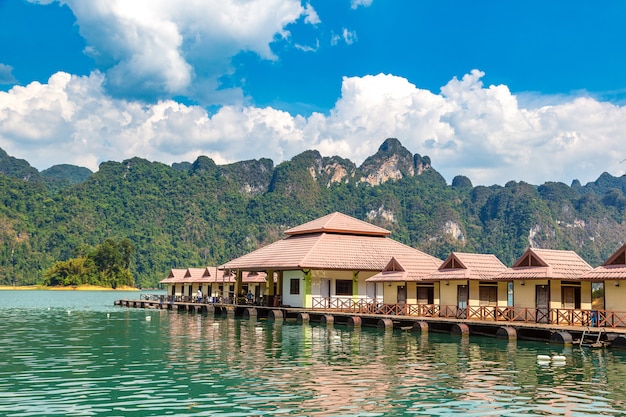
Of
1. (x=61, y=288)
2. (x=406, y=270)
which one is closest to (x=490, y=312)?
(x=406, y=270)

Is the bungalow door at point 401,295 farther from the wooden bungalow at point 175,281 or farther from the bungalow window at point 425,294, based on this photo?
the wooden bungalow at point 175,281

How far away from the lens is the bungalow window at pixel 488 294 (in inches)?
1409

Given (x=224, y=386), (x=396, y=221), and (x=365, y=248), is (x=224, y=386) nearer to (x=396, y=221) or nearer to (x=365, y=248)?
(x=365, y=248)

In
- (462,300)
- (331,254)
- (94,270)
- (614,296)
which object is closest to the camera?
(614,296)

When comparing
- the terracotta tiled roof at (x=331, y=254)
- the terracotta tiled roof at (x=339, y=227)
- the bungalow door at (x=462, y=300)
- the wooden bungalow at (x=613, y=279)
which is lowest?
the bungalow door at (x=462, y=300)

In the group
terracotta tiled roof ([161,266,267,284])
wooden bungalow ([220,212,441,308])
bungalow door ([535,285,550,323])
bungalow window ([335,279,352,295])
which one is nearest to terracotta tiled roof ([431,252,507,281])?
bungalow door ([535,285,550,323])

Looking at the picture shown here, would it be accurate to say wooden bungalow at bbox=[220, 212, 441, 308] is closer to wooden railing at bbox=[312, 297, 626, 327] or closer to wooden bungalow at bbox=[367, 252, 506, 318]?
wooden railing at bbox=[312, 297, 626, 327]

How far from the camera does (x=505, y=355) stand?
23.8 metres

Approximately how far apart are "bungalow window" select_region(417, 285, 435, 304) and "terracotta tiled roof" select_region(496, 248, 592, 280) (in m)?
6.23

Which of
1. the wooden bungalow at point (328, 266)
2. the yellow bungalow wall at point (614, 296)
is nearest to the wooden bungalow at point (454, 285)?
the wooden bungalow at point (328, 266)

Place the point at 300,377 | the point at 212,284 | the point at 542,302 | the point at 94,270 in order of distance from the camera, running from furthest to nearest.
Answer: the point at 94,270 → the point at 212,284 → the point at 542,302 → the point at 300,377

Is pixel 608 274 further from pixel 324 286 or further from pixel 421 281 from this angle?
pixel 324 286

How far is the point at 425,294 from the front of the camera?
39.8 metres

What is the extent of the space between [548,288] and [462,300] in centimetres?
592
